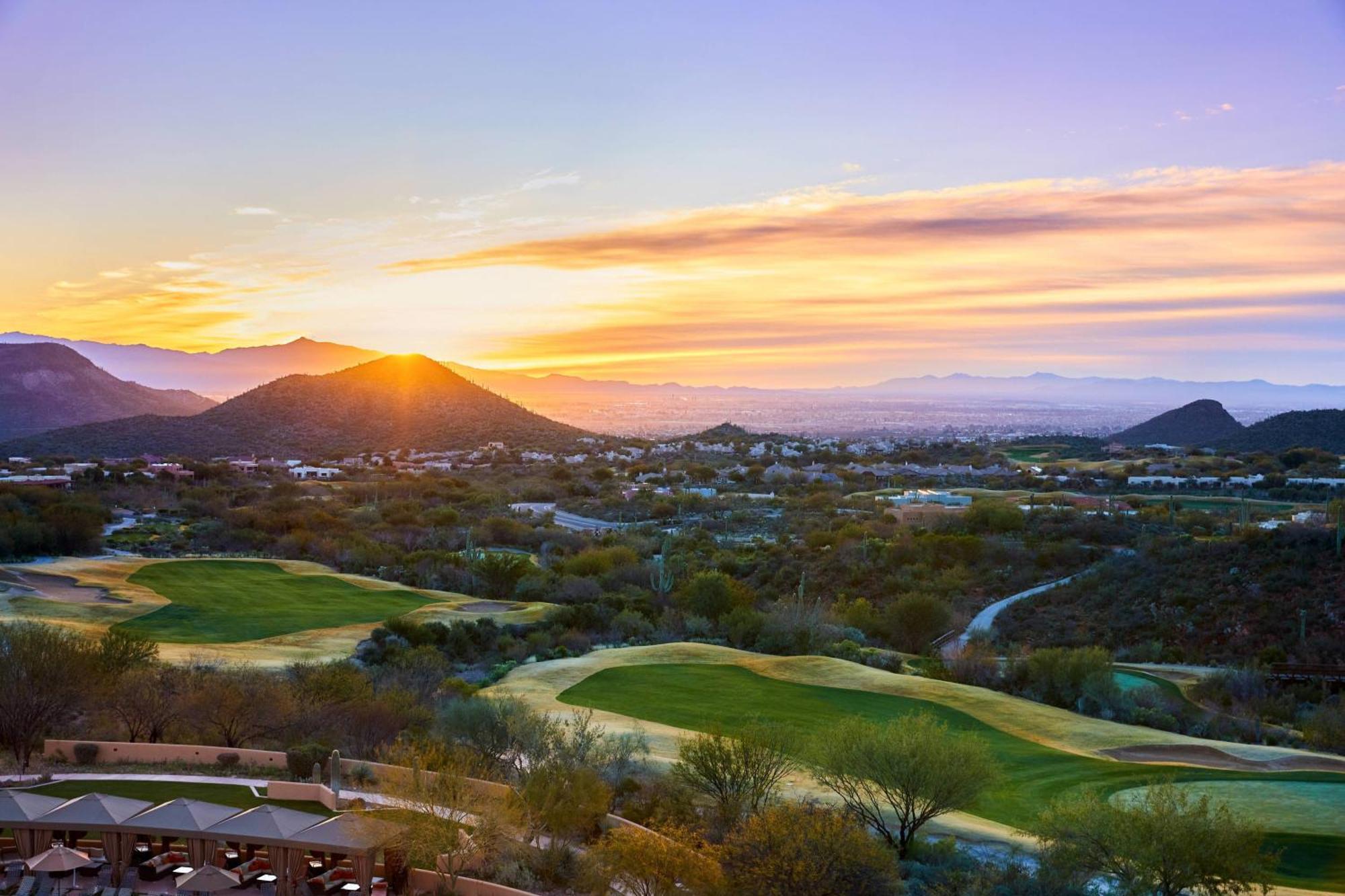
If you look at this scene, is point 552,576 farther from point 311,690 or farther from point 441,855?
point 441,855

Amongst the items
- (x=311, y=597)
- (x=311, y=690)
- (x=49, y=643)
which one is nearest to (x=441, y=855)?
(x=311, y=690)

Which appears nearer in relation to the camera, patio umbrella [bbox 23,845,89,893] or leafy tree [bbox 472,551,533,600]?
patio umbrella [bbox 23,845,89,893]

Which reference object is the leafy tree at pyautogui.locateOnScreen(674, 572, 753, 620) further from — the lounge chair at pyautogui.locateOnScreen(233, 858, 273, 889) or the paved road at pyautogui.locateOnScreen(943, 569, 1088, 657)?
the lounge chair at pyautogui.locateOnScreen(233, 858, 273, 889)

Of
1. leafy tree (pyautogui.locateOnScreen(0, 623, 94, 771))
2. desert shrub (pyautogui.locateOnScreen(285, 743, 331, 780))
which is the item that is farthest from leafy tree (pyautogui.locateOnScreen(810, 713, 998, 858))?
leafy tree (pyautogui.locateOnScreen(0, 623, 94, 771))

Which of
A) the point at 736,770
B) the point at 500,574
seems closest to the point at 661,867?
the point at 736,770

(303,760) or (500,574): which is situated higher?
(303,760)

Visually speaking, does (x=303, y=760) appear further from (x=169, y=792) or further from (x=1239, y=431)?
(x=1239, y=431)
